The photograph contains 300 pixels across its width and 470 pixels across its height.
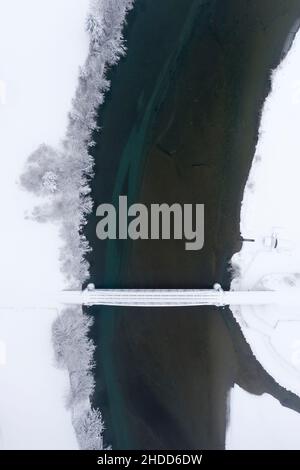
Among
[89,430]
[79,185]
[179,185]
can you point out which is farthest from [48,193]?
[89,430]

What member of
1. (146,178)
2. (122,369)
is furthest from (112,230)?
(122,369)

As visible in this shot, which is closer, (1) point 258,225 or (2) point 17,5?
(2) point 17,5

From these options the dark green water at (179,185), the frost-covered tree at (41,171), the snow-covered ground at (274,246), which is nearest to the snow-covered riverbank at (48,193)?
the frost-covered tree at (41,171)

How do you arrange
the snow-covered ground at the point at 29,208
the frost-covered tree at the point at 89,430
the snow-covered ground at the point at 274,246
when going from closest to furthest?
the snow-covered ground at the point at 29,208 < the frost-covered tree at the point at 89,430 < the snow-covered ground at the point at 274,246

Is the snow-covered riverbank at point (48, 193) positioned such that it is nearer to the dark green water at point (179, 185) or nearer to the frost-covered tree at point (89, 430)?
the frost-covered tree at point (89, 430)

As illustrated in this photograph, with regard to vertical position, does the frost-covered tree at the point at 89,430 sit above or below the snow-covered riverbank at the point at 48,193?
below
